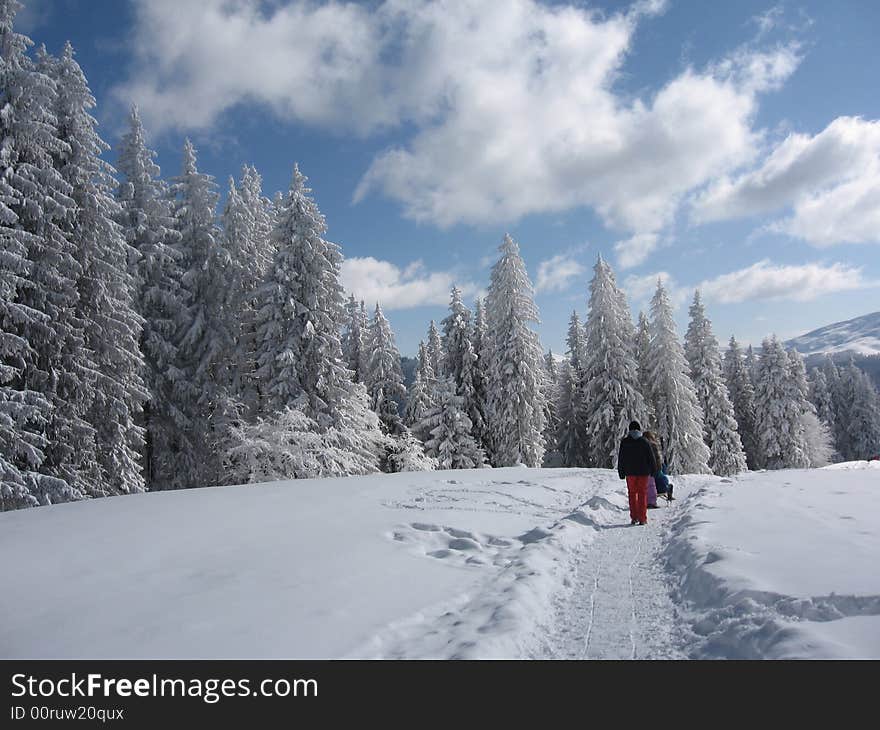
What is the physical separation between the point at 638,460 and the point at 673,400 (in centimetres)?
2568

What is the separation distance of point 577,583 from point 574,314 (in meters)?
48.7

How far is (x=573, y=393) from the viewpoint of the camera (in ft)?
140

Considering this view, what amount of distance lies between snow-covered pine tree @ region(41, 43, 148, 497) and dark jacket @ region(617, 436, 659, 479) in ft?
52.2

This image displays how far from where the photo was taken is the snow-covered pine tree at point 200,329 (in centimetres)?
2238

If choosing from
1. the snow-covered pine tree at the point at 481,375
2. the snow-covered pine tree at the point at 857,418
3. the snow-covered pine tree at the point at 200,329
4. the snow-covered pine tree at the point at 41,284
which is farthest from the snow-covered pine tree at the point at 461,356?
the snow-covered pine tree at the point at 857,418

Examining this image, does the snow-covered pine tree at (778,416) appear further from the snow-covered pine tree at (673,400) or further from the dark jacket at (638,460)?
the dark jacket at (638,460)

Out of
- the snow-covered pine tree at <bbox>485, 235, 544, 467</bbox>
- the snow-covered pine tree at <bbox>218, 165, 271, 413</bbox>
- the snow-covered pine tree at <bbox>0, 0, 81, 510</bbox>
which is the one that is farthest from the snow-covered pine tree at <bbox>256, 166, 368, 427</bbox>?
the snow-covered pine tree at <bbox>485, 235, 544, 467</bbox>

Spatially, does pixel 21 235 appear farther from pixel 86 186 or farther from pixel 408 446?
pixel 408 446

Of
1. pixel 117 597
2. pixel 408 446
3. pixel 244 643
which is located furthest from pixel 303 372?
pixel 244 643

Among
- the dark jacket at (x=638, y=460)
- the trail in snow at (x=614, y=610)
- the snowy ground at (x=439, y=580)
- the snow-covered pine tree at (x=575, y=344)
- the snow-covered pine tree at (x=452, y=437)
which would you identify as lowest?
the trail in snow at (x=614, y=610)

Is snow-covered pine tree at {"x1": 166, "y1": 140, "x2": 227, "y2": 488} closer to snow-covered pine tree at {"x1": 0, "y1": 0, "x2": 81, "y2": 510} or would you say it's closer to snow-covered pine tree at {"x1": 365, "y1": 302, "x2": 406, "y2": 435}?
snow-covered pine tree at {"x1": 0, "y1": 0, "x2": 81, "y2": 510}

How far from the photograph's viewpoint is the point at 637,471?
31.7 feet

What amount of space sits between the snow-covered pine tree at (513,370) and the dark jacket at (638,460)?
800 inches

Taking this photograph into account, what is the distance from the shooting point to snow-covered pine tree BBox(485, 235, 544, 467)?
30.4m
